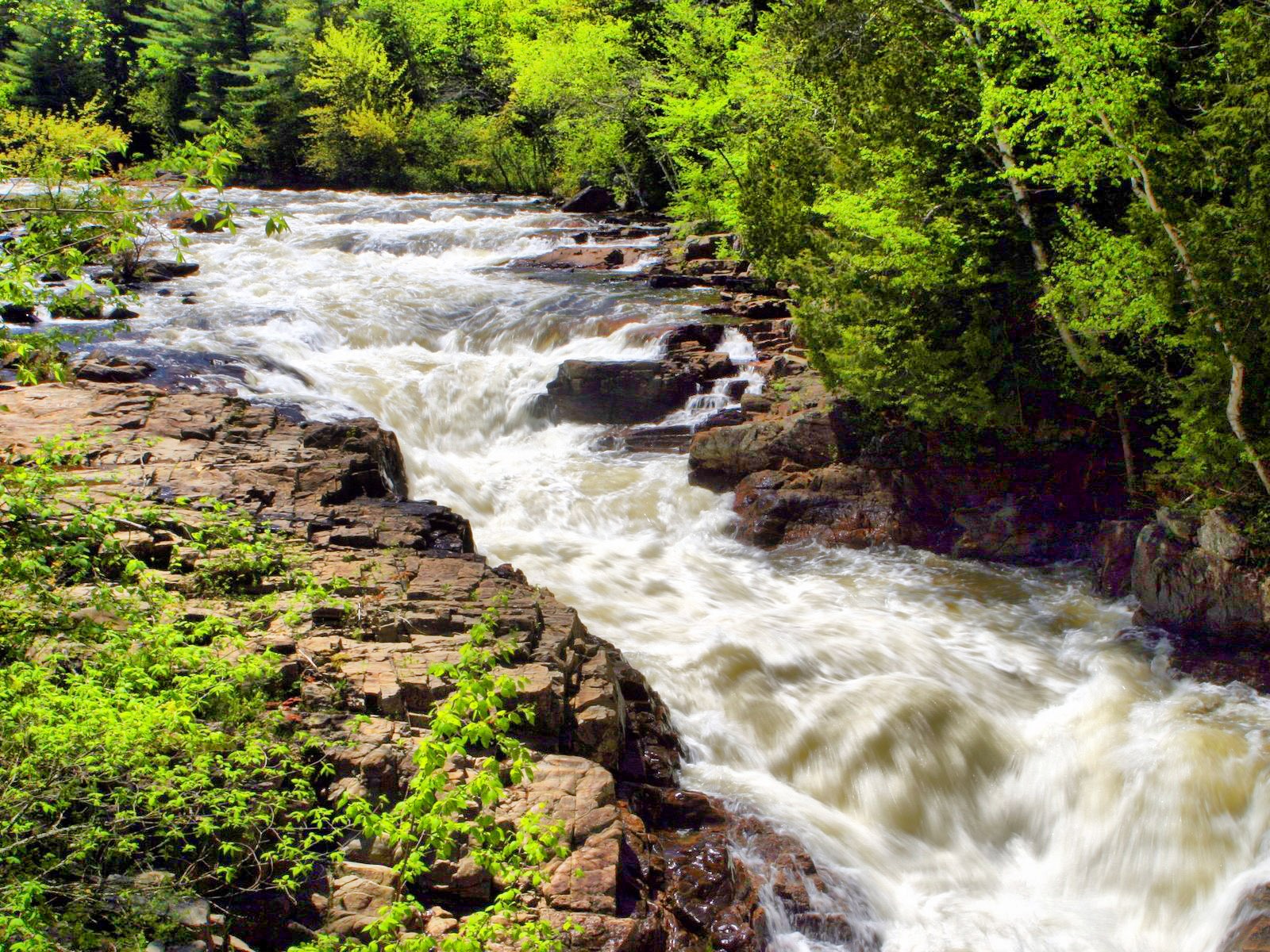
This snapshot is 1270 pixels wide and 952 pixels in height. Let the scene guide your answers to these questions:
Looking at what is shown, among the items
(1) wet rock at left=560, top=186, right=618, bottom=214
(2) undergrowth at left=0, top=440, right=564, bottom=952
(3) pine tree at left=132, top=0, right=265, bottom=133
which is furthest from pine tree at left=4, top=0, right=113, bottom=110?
(2) undergrowth at left=0, top=440, right=564, bottom=952

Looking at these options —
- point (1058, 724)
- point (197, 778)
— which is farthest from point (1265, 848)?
point (197, 778)

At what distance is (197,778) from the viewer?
182 inches

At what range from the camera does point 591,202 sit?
1241 inches

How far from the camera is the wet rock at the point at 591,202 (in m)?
31.3

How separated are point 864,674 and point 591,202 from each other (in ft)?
84.1

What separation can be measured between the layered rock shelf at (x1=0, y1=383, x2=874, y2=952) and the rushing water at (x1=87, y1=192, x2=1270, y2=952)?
22.5 inches

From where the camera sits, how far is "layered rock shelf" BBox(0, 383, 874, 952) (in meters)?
4.96

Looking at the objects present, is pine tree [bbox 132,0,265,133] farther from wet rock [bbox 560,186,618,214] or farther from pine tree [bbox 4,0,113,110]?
wet rock [bbox 560,186,618,214]

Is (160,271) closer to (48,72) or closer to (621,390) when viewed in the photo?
(621,390)

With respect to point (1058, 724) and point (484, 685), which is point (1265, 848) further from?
point (484, 685)

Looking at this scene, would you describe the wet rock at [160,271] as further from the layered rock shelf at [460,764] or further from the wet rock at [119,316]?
the layered rock shelf at [460,764]

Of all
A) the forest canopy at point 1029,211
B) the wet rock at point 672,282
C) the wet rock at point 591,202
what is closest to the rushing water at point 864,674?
the forest canopy at point 1029,211

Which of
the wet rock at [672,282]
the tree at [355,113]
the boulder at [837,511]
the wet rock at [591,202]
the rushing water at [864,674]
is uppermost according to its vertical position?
the tree at [355,113]

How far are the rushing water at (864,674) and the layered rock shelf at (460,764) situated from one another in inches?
22.5
